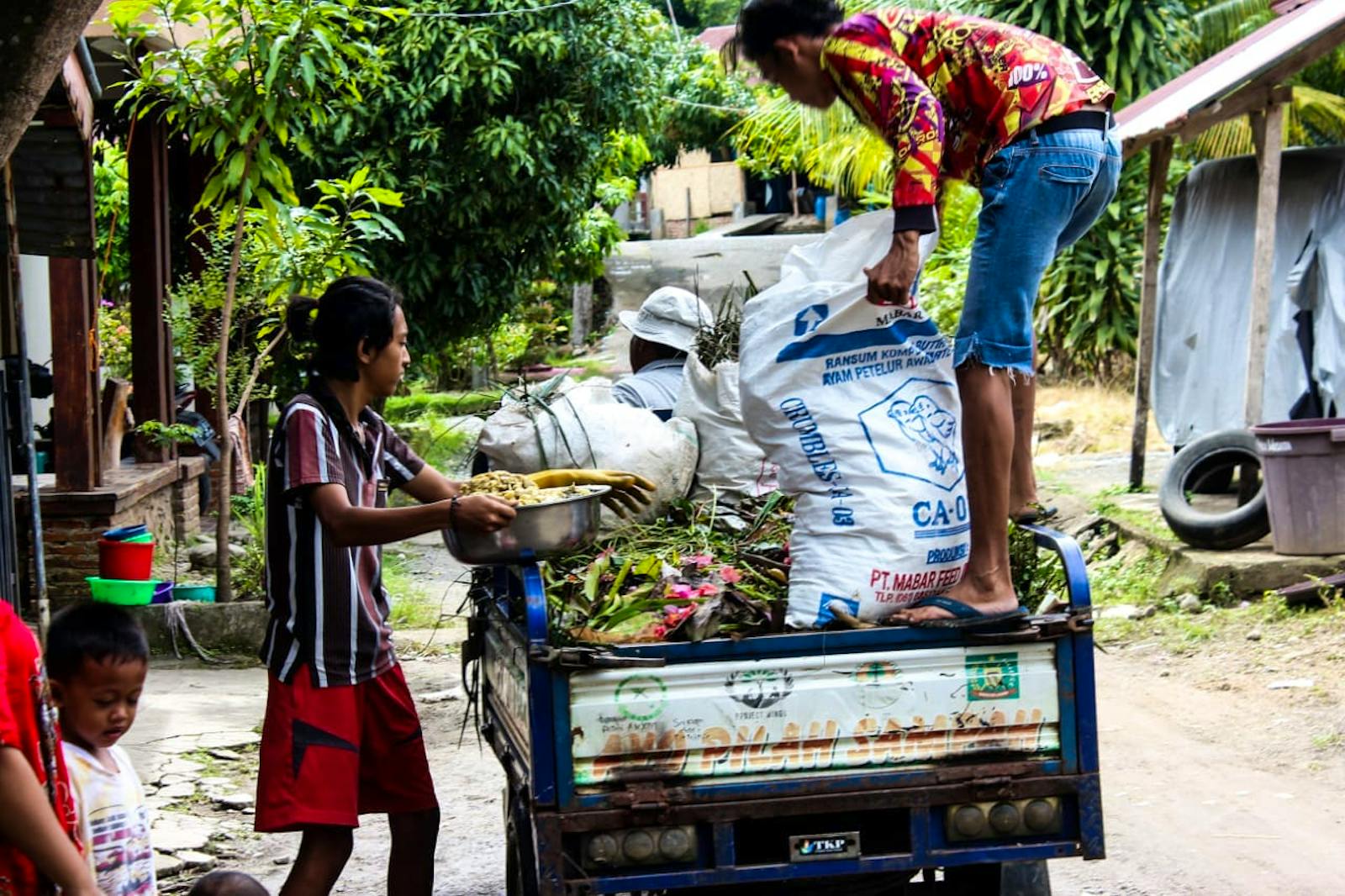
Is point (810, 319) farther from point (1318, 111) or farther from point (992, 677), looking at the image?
point (1318, 111)

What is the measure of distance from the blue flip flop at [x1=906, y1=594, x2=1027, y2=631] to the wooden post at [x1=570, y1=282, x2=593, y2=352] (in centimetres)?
2176

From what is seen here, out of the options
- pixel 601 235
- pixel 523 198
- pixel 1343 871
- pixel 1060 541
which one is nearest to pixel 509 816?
pixel 1060 541

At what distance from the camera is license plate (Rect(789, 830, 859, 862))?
3.17 m

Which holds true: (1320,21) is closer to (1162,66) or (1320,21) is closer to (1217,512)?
(1217,512)

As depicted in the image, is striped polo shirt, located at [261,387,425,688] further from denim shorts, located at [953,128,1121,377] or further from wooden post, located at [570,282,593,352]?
wooden post, located at [570,282,593,352]

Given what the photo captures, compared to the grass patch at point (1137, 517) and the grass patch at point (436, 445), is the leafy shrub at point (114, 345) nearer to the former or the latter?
the grass patch at point (436, 445)

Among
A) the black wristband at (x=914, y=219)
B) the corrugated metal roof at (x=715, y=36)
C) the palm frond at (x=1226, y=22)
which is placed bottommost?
the black wristband at (x=914, y=219)

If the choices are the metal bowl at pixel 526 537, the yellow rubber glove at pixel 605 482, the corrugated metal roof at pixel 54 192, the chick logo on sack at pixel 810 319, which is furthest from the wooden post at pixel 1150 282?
the metal bowl at pixel 526 537

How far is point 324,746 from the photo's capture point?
3.48 metres

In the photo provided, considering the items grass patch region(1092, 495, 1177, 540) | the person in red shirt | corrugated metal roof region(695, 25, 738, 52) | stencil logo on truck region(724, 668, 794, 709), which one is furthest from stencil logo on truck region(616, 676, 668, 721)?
corrugated metal roof region(695, 25, 738, 52)

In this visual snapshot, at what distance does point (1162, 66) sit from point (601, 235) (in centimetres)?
671

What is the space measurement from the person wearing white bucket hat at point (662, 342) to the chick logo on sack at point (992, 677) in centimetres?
243

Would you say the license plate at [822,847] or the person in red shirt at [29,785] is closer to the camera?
the person in red shirt at [29,785]

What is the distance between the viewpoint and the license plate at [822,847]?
3.17 m
